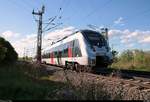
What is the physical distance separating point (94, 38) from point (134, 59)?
763 inches

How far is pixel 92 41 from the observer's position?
21250mm

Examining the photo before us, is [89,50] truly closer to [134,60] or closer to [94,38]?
[94,38]

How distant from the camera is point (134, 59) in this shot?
131 feet

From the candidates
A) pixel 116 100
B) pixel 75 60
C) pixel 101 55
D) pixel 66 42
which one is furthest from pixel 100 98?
pixel 66 42

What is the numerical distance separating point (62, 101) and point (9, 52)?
646 inches

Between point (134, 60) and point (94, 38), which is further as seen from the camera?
point (134, 60)

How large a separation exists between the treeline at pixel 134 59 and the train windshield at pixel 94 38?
37.3 ft

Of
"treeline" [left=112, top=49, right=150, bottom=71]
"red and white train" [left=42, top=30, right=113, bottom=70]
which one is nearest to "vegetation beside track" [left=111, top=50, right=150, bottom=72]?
"treeline" [left=112, top=49, right=150, bottom=71]

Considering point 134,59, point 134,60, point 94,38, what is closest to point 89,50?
point 94,38

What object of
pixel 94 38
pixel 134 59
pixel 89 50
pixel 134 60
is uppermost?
pixel 94 38

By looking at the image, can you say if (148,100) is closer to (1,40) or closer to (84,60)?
(84,60)

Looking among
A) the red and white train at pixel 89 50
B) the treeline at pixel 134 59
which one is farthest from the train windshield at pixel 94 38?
the treeline at pixel 134 59

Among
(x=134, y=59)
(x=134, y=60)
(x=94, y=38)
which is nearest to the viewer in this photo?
(x=94, y=38)

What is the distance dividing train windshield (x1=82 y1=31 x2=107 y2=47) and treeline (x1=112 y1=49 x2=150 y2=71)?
11.4 m
